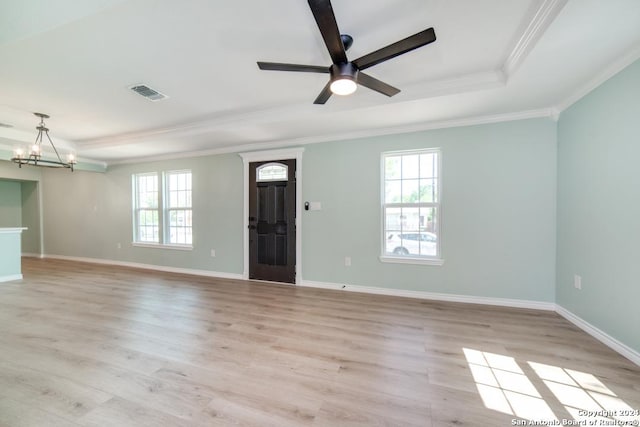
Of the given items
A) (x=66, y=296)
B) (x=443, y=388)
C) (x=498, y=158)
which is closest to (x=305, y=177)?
(x=498, y=158)

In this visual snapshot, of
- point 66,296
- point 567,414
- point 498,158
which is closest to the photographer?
point 567,414

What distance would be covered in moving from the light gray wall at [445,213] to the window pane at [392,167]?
0.50 ft

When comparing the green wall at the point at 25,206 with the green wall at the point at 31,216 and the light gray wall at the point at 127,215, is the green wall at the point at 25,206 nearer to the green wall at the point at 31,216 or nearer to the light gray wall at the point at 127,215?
the green wall at the point at 31,216

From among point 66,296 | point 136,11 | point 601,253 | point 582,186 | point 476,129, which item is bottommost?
point 66,296

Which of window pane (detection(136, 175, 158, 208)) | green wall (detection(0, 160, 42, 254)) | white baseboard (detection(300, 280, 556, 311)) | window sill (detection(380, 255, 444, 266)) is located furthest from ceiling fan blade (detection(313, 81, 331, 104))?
green wall (detection(0, 160, 42, 254))

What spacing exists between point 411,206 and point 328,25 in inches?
105

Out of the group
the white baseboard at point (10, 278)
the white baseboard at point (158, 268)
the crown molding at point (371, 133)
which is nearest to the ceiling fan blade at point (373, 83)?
the crown molding at point (371, 133)

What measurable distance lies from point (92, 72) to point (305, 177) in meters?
2.71

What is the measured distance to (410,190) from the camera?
3586 millimetres

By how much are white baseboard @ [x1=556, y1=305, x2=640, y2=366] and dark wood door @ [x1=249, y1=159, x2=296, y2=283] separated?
11.3 ft

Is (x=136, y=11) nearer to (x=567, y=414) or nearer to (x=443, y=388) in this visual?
(x=443, y=388)

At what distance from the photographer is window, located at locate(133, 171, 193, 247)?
5.14 m

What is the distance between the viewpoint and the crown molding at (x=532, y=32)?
1523mm

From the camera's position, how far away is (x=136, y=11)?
1665 mm
